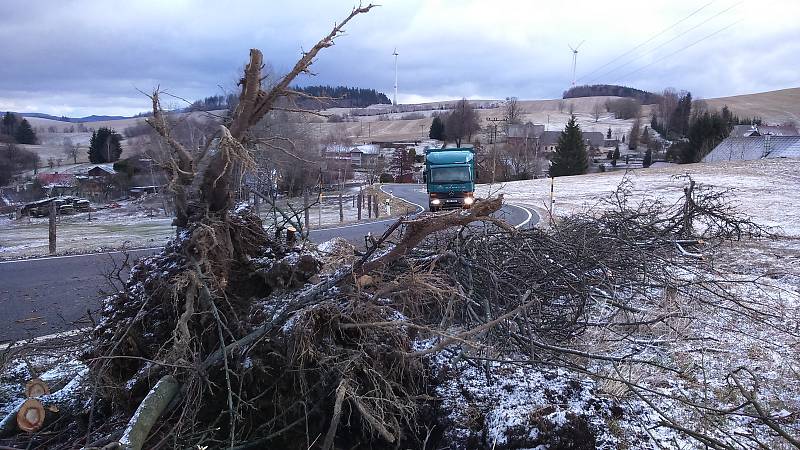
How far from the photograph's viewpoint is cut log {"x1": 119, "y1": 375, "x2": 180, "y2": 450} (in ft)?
10.4

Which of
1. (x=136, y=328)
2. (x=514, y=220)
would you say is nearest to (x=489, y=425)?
(x=136, y=328)

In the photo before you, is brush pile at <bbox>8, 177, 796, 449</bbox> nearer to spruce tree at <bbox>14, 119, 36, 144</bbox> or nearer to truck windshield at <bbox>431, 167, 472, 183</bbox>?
truck windshield at <bbox>431, 167, 472, 183</bbox>

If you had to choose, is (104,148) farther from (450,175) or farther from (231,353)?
(231,353)

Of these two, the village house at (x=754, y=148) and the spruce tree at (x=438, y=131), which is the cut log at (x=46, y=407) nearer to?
the village house at (x=754, y=148)

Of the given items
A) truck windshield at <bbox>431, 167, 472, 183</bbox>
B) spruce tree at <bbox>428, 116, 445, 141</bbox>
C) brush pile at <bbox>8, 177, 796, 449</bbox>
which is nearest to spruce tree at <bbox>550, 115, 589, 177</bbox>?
truck windshield at <bbox>431, 167, 472, 183</bbox>

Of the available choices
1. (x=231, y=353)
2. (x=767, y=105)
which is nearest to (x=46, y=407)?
(x=231, y=353)

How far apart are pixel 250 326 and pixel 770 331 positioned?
570cm

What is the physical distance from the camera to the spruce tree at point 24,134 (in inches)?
3049

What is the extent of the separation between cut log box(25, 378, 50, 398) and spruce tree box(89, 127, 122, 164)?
62.8m

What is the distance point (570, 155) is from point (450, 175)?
34287mm

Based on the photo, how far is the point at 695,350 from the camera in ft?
17.5

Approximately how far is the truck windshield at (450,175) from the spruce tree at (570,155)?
1269 inches

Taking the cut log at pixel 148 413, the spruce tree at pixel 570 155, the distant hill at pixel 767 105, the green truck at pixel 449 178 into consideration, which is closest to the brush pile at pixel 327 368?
the cut log at pixel 148 413

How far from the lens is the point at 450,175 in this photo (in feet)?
65.1
